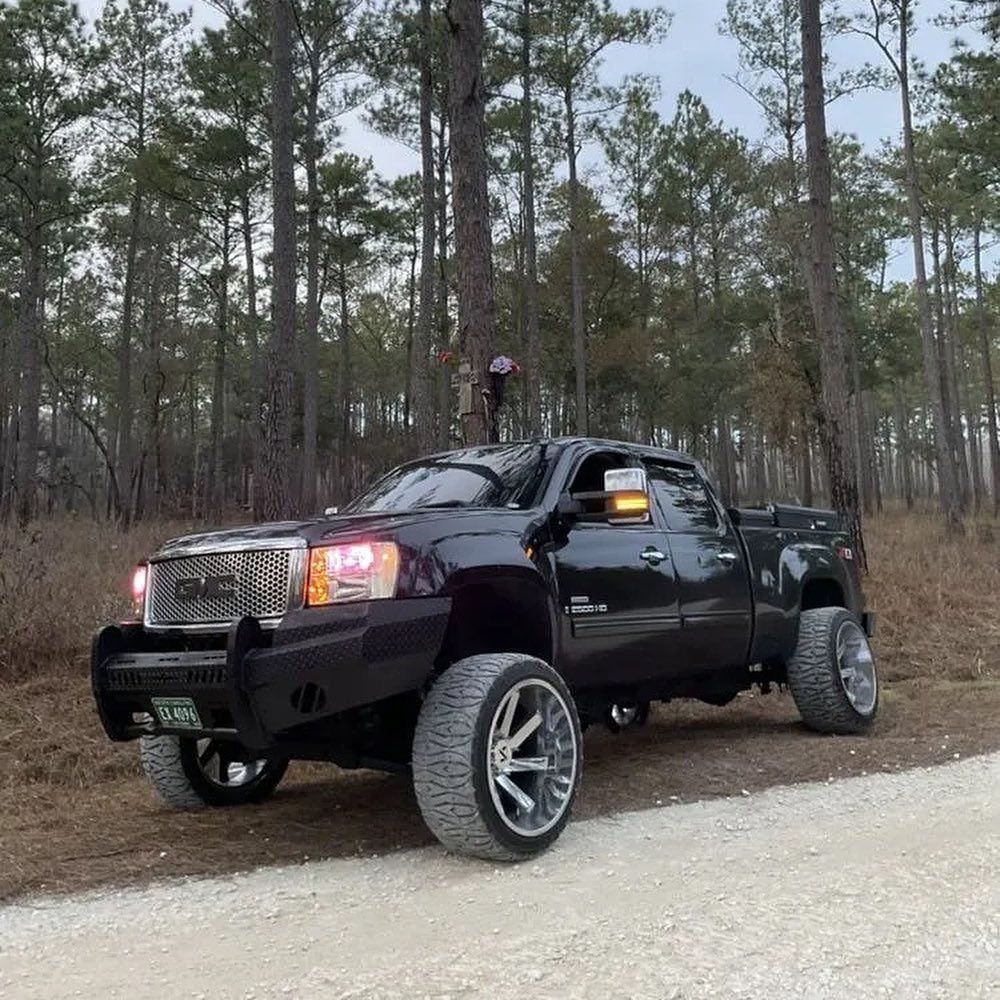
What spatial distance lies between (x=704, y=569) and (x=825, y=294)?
31.1ft

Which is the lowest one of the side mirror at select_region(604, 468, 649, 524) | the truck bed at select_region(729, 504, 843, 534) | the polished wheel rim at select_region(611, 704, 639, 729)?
the polished wheel rim at select_region(611, 704, 639, 729)

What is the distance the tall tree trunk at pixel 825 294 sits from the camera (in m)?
13.6

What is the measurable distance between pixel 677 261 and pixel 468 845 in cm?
3180

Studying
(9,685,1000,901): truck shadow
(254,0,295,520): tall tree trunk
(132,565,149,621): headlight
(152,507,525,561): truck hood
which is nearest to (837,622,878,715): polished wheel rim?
(9,685,1000,901): truck shadow

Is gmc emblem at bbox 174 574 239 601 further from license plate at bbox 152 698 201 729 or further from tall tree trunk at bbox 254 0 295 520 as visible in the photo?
tall tree trunk at bbox 254 0 295 520

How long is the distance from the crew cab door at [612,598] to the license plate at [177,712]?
179 cm

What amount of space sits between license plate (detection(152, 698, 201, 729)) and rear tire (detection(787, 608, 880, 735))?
167 inches

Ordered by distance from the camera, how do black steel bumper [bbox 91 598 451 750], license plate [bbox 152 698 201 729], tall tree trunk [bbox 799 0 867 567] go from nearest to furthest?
1. black steel bumper [bbox 91 598 451 750]
2. license plate [bbox 152 698 201 729]
3. tall tree trunk [bbox 799 0 867 567]

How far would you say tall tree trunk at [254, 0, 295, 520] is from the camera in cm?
1198

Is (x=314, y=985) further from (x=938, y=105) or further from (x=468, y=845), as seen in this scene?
(x=938, y=105)

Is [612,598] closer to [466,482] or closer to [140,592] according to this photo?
[466,482]

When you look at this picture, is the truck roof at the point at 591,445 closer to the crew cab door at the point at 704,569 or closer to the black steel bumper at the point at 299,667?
the crew cab door at the point at 704,569

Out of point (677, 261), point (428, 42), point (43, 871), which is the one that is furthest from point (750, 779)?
point (677, 261)

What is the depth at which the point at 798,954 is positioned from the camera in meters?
2.98
